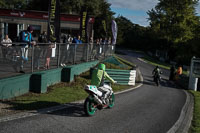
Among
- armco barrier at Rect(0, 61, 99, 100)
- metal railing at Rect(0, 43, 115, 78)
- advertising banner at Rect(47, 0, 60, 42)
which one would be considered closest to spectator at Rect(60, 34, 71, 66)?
metal railing at Rect(0, 43, 115, 78)

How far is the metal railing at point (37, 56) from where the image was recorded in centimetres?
902

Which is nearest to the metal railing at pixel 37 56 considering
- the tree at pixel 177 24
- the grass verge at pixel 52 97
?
the grass verge at pixel 52 97

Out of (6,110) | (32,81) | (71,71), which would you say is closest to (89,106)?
(6,110)

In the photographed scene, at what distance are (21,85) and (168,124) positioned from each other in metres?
5.84

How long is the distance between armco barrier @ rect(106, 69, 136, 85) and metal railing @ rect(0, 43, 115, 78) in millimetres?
2313

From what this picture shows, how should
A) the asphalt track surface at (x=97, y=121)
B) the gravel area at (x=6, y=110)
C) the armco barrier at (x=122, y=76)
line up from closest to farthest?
1. the asphalt track surface at (x=97, y=121)
2. the gravel area at (x=6, y=110)
3. the armco barrier at (x=122, y=76)

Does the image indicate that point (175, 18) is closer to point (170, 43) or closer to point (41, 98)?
point (170, 43)

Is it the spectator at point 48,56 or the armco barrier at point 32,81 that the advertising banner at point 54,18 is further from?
the spectator at point 48,56

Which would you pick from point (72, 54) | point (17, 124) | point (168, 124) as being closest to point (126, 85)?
point (72, 54)

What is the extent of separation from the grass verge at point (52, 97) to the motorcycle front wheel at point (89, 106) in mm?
1708

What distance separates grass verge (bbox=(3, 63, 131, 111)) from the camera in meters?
8.38

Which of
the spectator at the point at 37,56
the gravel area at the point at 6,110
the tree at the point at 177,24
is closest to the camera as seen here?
the gravel area at the point at 6,110

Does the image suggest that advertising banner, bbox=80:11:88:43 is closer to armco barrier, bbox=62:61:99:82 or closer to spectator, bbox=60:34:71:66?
armco barrier, bbox=62:61:99:82

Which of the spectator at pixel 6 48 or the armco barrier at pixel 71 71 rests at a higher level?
the spectator at pixel 6 48
